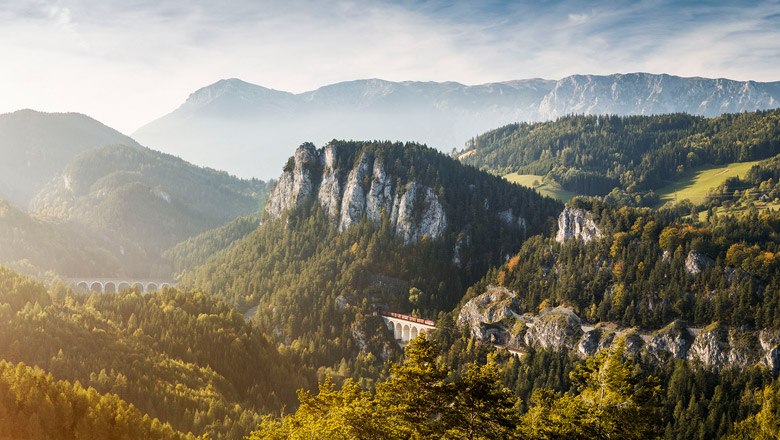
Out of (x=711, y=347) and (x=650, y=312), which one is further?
(x=650, y=312)

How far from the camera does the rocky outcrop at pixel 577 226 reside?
7185 inches

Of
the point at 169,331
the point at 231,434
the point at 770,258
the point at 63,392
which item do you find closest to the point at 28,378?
the point at 63,392

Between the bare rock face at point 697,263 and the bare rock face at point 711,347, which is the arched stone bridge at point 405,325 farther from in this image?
the bare rock face at point 711,347

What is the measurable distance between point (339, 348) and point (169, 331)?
55.2 m

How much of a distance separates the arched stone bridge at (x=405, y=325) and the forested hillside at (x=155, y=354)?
129 feet

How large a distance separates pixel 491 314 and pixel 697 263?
176 feet

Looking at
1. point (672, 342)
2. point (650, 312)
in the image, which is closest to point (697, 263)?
point (650, 312)

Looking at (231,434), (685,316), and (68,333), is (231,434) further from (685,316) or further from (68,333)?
(685,316)

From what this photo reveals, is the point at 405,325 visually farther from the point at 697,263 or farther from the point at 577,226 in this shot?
the point at 697,263

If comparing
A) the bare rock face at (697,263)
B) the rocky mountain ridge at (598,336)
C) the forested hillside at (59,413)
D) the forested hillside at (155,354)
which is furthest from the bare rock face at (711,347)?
the forested hillside at (59,413)

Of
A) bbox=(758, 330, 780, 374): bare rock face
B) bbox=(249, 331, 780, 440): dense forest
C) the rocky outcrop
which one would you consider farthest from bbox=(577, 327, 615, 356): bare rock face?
bbox=(249, 331, 780, 440): dense forest

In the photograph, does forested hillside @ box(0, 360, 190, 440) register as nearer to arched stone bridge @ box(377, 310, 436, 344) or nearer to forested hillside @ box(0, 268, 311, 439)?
forested hillside @ box(0, 268, 311, 439)

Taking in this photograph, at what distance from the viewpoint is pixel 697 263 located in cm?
15750

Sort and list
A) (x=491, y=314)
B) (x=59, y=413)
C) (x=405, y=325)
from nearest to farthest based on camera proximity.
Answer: (x=59, y=413) → (x=491, y=314) → (x=405, y=325)
